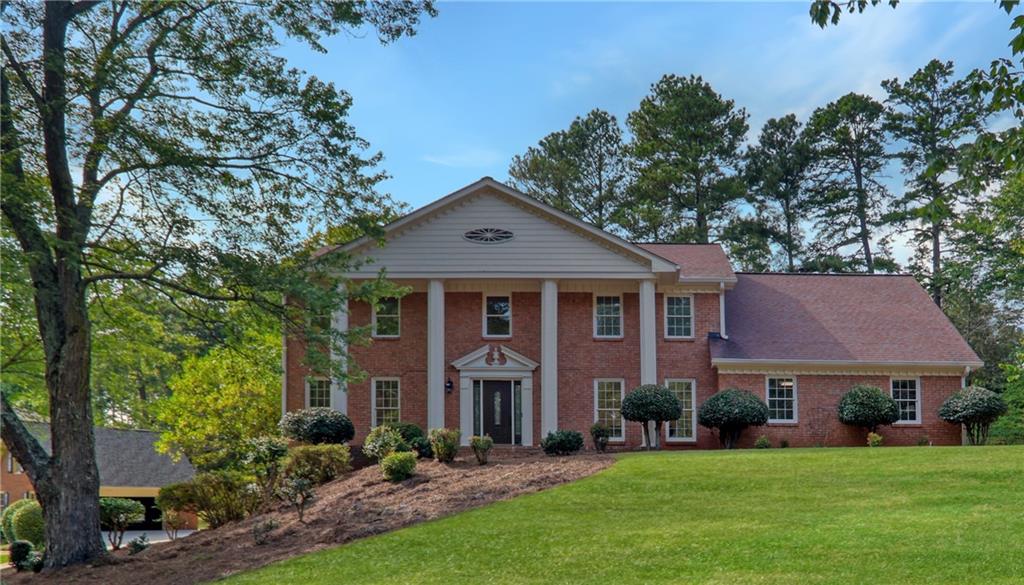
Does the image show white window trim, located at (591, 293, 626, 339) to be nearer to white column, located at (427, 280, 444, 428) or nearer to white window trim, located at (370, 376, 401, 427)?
white column, located at (427, 280, 444, 428)

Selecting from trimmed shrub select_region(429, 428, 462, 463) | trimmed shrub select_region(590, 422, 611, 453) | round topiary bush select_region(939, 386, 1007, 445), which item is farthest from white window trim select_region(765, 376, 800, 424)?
trimmed shrub select_region(429, 428, 462, 463)

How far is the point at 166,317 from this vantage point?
19766mm

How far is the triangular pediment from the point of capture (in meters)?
27.2

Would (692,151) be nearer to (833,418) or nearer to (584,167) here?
(584,167)

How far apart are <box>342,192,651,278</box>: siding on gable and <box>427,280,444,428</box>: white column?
2.39ft

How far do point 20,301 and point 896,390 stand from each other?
77.4 feet

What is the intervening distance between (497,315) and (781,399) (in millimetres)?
8973

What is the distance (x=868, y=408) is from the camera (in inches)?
1019

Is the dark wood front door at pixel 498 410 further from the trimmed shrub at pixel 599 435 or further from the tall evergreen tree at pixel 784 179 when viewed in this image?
the tall evergreen tree at pixel 784 179

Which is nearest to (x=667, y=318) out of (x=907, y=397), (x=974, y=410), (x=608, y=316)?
(x=608, y=316)

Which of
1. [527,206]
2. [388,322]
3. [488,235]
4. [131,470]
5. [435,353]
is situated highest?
[527,206]

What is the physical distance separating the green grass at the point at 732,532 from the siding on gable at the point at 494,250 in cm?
861

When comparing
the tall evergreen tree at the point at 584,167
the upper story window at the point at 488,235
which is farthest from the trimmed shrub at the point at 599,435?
the tall evergreen tree at the point at 584,167

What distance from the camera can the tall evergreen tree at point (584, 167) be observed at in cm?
4600
